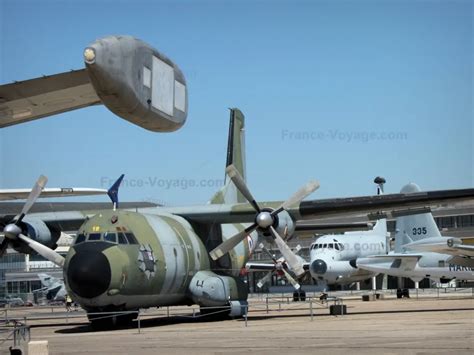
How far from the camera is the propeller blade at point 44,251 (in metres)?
24.4

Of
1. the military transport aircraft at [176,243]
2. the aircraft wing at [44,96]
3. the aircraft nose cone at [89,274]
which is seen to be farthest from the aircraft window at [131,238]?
the aircraft wing at [44,96]

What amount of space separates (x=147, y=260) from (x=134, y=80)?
62.6ft

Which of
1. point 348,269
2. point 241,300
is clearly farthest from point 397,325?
point 348,269

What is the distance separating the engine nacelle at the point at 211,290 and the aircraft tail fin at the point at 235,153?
4.77 meters

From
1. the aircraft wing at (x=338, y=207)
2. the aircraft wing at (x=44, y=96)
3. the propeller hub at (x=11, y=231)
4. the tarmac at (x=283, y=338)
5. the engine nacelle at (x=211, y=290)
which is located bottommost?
the tarmac at (x=283, y=338)

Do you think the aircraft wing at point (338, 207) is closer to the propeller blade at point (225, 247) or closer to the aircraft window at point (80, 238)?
the propeller blade at point (225, 247)

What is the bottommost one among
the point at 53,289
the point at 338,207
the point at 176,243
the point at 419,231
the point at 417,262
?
the point at 53,289

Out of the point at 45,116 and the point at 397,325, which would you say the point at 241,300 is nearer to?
the point at 397,325

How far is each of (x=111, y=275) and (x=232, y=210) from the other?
6.70 m

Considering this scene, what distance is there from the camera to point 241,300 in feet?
86.3

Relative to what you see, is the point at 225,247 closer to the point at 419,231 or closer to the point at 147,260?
the point at 147,260

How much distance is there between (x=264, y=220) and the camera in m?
24.9

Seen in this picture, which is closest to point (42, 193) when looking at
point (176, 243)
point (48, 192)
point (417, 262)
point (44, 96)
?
point (48, 192)

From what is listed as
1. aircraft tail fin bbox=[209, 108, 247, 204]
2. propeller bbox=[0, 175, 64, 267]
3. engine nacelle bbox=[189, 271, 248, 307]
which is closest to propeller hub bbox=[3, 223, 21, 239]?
propeller bbox=[0, 175, 64, 267]
